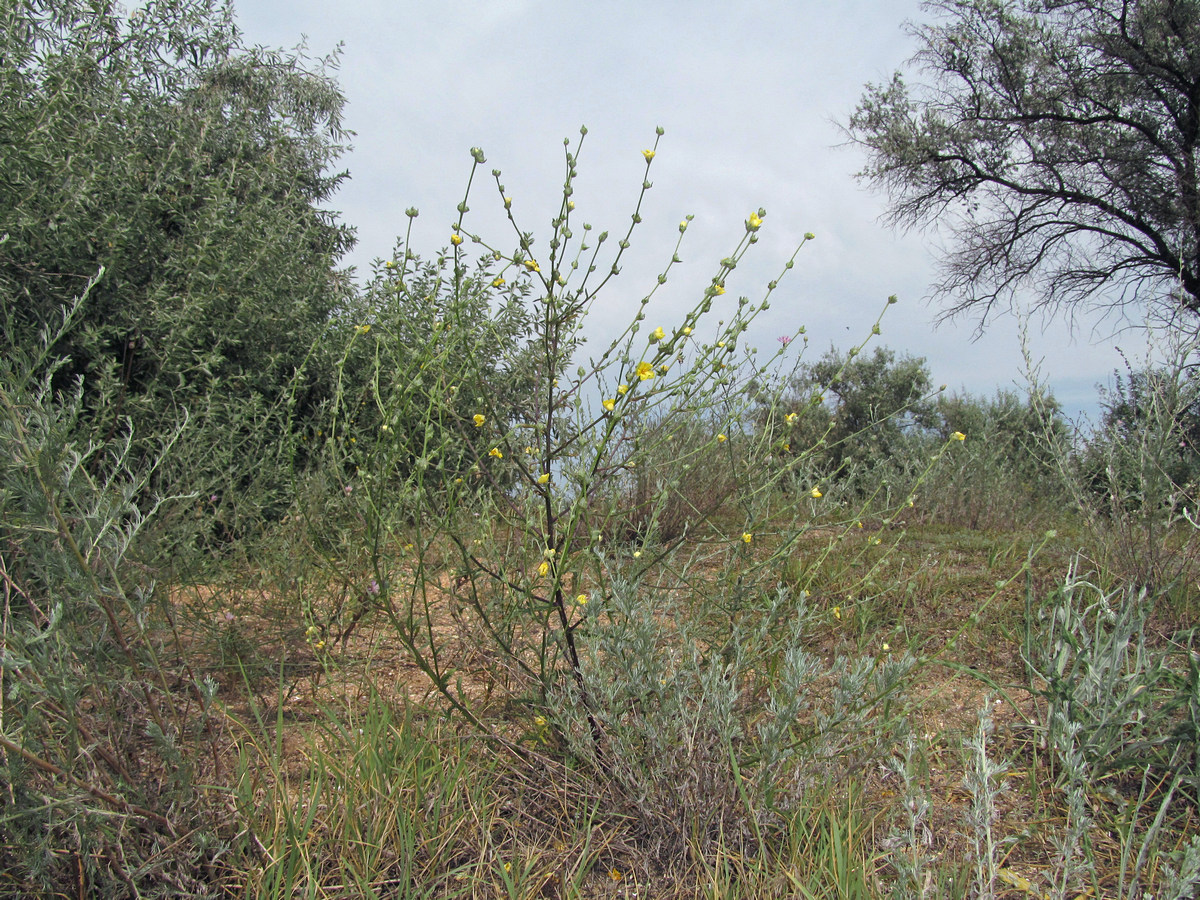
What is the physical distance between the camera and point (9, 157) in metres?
3.63

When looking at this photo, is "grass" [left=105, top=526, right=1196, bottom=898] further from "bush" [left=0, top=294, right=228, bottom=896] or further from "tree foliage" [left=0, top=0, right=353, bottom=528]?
"tree foliage" [left=0, top=0, right=353, bottom=528]

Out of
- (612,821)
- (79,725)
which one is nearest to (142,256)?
(79,725)

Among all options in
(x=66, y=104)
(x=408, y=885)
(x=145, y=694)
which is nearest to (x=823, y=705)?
(x=408, y=885)

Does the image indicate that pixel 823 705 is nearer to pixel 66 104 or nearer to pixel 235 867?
pixel 235 867

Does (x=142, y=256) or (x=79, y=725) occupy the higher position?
(x=142, y=256)

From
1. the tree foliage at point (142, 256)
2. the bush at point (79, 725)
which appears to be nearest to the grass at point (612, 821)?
the bush at point (79, 725)

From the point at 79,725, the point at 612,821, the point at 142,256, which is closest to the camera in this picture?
the point at 79,725

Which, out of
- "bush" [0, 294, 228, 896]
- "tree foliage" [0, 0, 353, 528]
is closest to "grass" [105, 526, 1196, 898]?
"bush" [0, 294, 228, 896]

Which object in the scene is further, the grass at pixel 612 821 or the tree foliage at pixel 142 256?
the tree foliage at pixel 142 256

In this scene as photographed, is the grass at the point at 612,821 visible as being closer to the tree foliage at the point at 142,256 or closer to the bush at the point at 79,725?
the bush at the point at 79,725

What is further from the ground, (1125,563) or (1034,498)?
(1034,498)

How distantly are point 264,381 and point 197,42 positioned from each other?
A: 163 inches

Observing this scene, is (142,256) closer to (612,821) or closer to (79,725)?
(79,725)

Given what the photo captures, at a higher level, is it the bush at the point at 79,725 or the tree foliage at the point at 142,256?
the tree foliage at the point at 142,256
